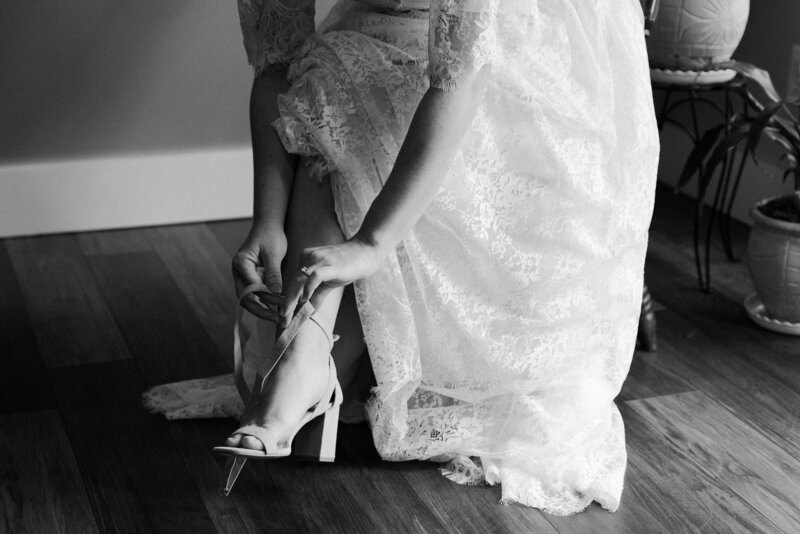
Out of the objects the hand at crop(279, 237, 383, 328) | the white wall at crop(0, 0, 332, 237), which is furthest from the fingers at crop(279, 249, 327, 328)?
the white wall at crop(0, 0, 332, 237)

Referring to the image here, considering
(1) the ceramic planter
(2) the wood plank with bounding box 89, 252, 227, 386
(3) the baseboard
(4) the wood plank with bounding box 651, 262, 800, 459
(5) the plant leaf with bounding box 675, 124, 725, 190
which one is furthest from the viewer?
(3) the baseboard

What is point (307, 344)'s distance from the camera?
1.38 meters

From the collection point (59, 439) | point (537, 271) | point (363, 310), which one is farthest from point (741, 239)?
point (59, 439)

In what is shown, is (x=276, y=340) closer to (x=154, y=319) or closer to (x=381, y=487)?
(x=381, y=487)

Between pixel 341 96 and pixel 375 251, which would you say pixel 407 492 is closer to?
pixel 375 251

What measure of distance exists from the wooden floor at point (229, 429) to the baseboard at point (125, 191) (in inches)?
5.5

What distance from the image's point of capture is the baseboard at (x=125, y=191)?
2410 millimetres

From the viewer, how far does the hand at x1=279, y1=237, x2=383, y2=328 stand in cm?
Result: 132

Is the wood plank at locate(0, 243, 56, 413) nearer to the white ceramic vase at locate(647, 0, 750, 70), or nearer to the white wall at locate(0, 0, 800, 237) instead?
the white wall at locate(0, 0, 800, 237)

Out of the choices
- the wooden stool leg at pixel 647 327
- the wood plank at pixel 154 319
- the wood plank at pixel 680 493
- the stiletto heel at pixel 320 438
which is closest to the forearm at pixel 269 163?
the stiletto heel at pixel 320 438

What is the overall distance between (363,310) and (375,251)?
0.52ft

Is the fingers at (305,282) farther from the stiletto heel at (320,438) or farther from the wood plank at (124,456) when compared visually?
the wood plank at (124,456)

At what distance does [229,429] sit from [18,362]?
18.1 inches

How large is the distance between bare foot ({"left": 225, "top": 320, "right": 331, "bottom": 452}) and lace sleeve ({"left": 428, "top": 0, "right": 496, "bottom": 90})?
37 cm
